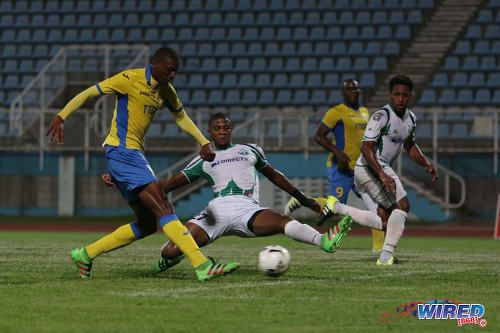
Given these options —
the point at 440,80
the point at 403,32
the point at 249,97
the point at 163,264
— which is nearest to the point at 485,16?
the point at 403,32

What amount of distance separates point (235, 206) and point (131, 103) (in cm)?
123

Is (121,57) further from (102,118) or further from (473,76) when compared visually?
(473,76)

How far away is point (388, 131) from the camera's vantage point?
8789mm

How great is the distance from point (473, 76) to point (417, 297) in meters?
18.9

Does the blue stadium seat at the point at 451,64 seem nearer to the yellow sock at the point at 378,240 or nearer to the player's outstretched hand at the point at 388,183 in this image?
the yellow sock at the point at 378,240

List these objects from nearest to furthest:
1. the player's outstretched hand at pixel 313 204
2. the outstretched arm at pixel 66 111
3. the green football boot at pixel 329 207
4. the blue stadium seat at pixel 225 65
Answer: the outstretched arm at pixel 66 111
the player's outstretched hand at pixel 313 204
the green football boot at pixel 329 207
the blue stadium seat at pixel 225 65

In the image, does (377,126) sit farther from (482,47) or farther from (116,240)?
(482,47)

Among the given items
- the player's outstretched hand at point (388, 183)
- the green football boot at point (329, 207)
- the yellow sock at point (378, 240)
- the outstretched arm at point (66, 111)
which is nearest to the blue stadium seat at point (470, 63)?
the yellow sock at point (378, 240)

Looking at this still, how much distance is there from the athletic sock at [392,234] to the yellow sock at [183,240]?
2550 millimetres

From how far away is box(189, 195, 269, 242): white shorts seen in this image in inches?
282

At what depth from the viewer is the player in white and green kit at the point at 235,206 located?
699 centimetres

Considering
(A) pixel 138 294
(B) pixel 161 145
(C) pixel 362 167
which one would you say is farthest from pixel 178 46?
(A) pixel 138 294

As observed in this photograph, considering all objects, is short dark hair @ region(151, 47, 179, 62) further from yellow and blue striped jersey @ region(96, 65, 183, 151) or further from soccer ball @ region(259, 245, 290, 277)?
soccer ball @ region(259, 245, 290, 277)

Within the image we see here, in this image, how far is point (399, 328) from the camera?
14.3 feet
